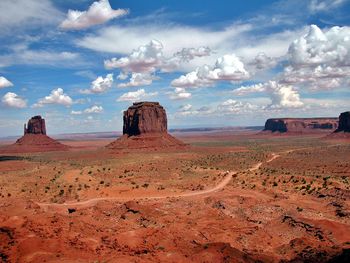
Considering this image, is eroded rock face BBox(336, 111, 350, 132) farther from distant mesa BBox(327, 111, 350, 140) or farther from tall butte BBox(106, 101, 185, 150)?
tall butte BBox(106, 101, 185, 150)

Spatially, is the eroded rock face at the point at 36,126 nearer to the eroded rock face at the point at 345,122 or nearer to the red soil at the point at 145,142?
the red soil at the point at 145,142

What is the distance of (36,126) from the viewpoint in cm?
15362

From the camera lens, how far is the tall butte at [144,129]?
12544cm

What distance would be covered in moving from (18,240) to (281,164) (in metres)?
63.8

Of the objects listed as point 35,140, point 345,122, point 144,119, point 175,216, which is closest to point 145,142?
point 144,119

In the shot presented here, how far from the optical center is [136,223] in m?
34.3

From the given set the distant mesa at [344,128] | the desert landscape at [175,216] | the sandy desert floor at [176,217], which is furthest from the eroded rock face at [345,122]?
the sandy desert floor at [176,217]

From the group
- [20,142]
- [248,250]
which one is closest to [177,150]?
[20,142]

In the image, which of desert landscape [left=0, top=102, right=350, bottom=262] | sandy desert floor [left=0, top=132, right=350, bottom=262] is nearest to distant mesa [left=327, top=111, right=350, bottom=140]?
desert landscape [left=0, top=102, right=350, bottom=262]

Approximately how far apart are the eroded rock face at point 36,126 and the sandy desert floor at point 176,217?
9251 centimetres

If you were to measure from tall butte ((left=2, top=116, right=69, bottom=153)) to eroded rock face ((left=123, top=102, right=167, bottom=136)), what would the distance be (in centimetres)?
3524

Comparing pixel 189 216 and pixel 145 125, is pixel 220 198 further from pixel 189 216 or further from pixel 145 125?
pixel 145 125

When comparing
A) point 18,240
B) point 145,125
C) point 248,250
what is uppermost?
point 145,125

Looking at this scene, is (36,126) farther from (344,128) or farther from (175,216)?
(344,128)
